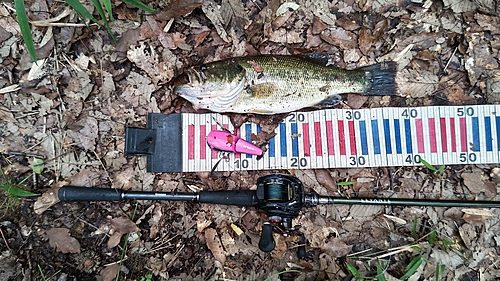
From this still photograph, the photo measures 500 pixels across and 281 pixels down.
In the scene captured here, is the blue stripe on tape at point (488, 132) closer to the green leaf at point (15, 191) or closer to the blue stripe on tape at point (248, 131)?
the blue stripe on tape at point (248, 131)

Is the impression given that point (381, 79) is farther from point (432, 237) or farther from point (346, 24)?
point (432, 237)

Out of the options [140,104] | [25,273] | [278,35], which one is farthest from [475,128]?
[25,273]

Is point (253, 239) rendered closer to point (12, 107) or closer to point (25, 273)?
point (25, 273)

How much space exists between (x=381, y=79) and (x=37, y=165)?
3.83 m

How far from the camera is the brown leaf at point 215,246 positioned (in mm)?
3568

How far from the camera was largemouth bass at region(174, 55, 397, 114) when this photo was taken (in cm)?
341

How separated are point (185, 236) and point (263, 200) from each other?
104cm

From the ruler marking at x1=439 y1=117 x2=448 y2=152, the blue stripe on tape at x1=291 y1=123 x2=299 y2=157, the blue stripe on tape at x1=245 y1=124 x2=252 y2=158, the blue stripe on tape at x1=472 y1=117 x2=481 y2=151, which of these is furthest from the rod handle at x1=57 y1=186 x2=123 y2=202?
the blue stripe on tape at x1=472 y1=117 x2=481 y2=151

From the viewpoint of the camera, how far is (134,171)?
11.9 feet

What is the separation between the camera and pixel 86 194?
338 cm

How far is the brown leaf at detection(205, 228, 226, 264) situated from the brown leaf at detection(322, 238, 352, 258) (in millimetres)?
1089

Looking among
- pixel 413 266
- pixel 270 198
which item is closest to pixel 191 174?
pixel 270 198

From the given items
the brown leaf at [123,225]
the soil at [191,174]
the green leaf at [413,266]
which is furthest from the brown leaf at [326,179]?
the brown leaf at [123,225]

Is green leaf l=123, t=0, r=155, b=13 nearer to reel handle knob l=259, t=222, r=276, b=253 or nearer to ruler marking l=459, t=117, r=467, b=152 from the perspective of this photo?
reel handle knob l=259, t=222, r=276, b=253
